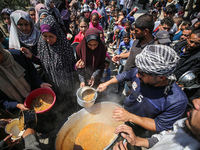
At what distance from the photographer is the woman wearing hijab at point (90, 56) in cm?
228

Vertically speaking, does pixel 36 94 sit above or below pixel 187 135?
below

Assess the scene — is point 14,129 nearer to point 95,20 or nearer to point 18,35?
point 18,35

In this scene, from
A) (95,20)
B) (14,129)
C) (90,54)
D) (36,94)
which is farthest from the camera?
(95,20)

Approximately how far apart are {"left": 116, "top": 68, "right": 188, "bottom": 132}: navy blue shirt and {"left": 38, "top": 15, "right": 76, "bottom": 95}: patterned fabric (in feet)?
5.57

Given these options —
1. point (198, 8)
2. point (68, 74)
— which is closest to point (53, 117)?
point (68, 74)

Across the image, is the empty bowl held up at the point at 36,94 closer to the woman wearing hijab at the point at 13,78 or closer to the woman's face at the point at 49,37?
the woman wearing hijab at the point at 13,78

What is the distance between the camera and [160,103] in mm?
1392

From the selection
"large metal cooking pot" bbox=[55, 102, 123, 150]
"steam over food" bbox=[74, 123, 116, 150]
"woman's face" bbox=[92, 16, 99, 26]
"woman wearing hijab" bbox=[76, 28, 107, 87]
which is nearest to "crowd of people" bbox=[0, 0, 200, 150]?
"woman wearing hijab" bbox=[76, 28, 107, 87]

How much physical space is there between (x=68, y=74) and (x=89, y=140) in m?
1.61

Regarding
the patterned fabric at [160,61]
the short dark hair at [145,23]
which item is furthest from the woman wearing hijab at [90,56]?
the patterned fabric at [160,61]

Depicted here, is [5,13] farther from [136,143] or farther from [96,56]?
[136,143]

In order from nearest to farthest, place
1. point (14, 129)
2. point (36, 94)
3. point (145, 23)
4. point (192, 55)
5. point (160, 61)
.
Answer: point (160, 61), point (14, 129), point (36, 94), point (145, 23), point (192, 55)

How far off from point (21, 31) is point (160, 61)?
3180 mm

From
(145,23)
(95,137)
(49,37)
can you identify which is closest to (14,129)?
(95,137)
